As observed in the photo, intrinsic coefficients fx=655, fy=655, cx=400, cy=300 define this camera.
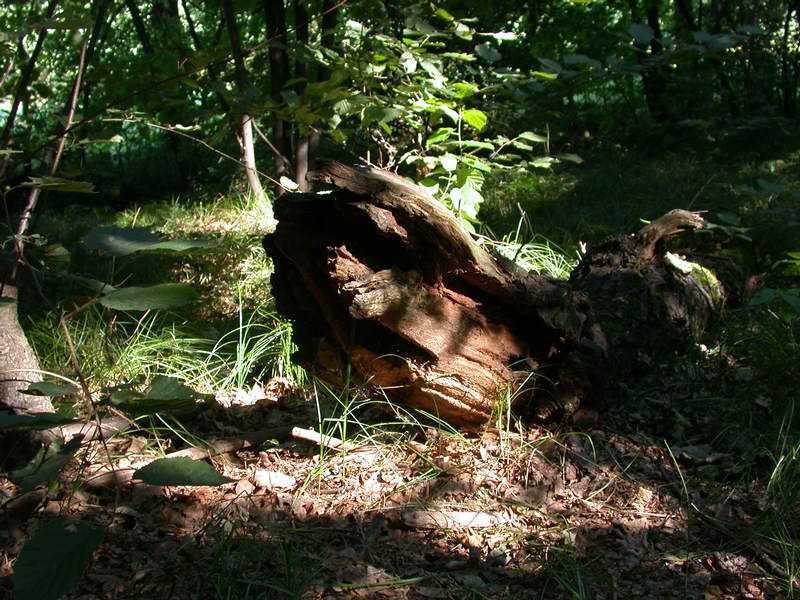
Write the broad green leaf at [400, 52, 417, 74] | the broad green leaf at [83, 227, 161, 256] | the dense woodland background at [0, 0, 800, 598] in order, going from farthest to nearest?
the broad green leaf at [400, 52, 417, 74] < the dense woodland background at [0, 0, 800, 598] < the broad green leaf at [83, 227, 161, 256]

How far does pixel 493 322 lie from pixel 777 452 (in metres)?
1.12

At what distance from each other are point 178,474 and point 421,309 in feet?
4.15

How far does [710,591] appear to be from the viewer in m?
1.90

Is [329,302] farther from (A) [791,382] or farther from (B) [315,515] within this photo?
(A) [791,382]

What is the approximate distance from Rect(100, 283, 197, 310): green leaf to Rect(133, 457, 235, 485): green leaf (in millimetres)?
314

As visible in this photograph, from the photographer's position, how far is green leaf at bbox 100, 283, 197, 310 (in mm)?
1286

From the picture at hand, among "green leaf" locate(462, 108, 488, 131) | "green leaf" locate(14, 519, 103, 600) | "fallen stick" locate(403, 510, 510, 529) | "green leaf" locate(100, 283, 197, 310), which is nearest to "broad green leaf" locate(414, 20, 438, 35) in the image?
"green leaf" locate(462, 108, 488, 131)

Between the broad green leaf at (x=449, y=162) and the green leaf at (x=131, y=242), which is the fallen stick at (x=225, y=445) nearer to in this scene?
the green leaf at (x=131, y=242)

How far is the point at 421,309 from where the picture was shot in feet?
7.82

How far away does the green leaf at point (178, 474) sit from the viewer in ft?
4.09

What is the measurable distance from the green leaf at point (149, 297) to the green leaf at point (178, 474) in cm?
31

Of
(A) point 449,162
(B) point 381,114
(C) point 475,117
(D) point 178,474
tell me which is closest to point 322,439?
(D) point 178,474

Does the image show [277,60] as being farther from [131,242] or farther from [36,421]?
[36,421]

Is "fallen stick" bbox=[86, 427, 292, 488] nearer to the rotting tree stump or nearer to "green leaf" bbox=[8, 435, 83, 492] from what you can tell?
the rotting tree stump
